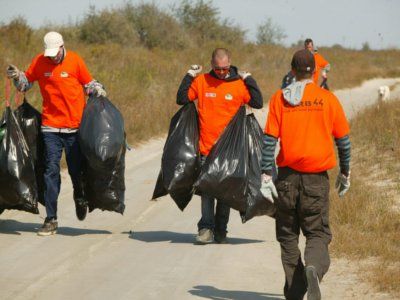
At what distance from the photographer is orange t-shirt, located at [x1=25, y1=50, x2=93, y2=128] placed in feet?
28.7

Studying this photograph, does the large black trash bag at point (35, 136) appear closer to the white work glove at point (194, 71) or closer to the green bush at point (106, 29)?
the white work glove at point (194, 71)

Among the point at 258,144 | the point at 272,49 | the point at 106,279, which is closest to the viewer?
the point at 106,279

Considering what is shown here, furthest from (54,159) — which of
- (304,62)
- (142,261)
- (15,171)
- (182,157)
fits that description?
(304,62)

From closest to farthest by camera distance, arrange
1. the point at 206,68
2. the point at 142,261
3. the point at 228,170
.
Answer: the point at 142,261 → the point at 228,170 → the point at 206,68

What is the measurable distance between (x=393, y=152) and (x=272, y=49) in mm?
33579

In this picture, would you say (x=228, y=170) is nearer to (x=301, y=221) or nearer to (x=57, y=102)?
(x=57, y=102)

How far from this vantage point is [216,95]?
8.39 m

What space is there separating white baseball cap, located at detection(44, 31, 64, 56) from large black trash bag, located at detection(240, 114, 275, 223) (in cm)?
190

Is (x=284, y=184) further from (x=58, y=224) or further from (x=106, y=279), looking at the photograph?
(x=58, y=224)

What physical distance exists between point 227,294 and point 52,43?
10.4ft

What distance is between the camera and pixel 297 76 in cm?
614

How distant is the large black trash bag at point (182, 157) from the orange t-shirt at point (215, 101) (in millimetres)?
128

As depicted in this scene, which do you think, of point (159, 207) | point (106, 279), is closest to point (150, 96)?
point (159, 207)

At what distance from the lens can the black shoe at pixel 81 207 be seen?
9.07 meters
